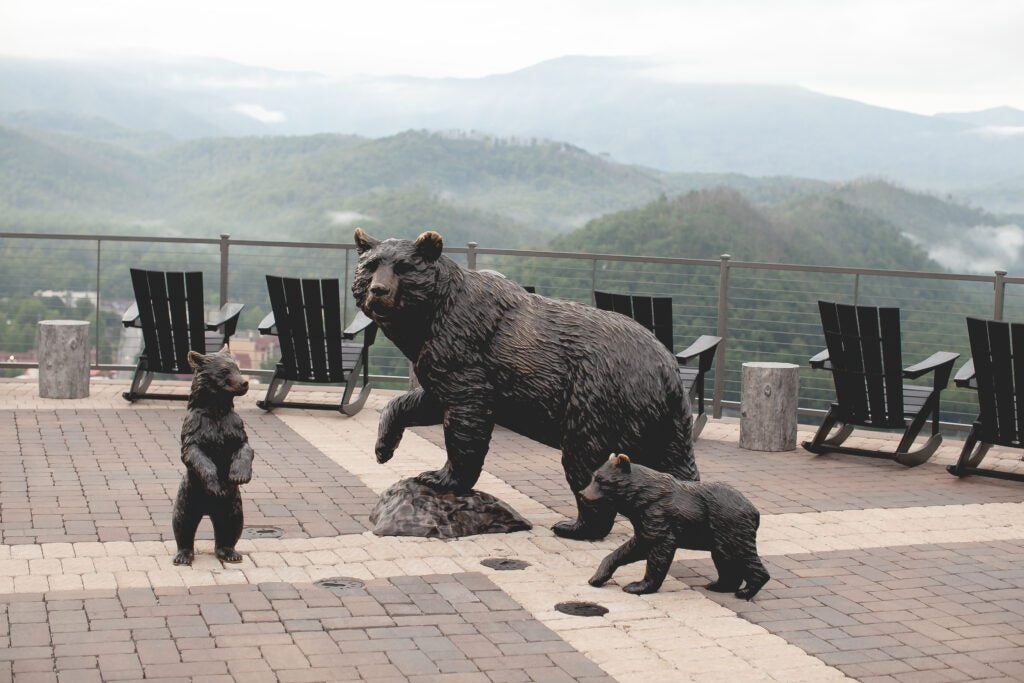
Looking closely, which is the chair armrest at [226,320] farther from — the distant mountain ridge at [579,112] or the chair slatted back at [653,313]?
the distant mountain ridge at [579,112]

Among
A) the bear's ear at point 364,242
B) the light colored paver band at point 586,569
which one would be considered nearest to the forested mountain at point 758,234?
the light colored paver band at point 586,569

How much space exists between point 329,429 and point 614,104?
93071 mm

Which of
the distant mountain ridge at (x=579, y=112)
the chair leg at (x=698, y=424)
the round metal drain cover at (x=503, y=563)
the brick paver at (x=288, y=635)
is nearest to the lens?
the brick paver at (x=288, y=635)

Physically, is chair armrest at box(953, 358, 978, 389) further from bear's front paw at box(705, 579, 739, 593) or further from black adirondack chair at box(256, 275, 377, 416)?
black adirondack chair at box(256, 275, 377, 416)

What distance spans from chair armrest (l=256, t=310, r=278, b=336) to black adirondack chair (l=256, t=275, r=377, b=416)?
0.40ft

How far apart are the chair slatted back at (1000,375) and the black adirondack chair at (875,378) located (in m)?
0.76

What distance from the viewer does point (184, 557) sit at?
259 inches

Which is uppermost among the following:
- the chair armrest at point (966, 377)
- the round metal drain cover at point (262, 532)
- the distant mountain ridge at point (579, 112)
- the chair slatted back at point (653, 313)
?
the distant mountain ridge at point (579, 112)

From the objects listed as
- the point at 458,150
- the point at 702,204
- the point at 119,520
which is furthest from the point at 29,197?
the point at 119,520

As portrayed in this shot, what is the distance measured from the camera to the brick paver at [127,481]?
24.3ft

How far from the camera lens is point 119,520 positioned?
7.52m

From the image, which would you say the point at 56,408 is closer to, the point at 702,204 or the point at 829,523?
the point at 829,523

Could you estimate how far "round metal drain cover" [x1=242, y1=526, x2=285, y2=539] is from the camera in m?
7.23

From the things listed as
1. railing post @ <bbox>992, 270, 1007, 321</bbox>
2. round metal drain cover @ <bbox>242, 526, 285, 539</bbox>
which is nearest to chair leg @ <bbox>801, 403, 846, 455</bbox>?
railing post @ <bbox>992, 270, 1007, 321</bbox>
